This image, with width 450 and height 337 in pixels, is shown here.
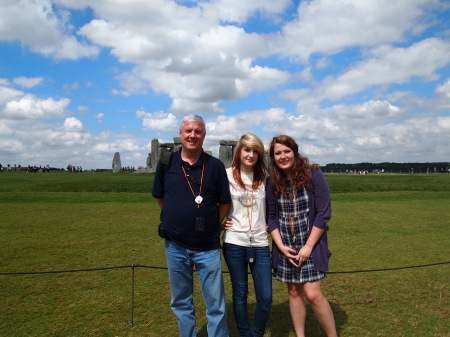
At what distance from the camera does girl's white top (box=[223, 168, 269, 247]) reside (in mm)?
3363

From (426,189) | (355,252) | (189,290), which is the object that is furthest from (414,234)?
(426,189)

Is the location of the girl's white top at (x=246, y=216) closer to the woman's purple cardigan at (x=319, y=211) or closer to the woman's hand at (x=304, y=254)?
the woman's purple cardigan at (x=319, y=211)

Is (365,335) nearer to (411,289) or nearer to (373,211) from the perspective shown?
(411,289)

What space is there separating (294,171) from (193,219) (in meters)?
1.04

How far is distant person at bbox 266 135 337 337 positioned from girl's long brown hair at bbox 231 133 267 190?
11 cm

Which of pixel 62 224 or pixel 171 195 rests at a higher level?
pixel 171 195

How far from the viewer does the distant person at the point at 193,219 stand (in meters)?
3.19

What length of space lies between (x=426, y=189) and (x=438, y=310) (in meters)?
18.5

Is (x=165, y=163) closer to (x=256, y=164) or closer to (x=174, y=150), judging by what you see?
(x=256, y=164)

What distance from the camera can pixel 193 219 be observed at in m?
3.16

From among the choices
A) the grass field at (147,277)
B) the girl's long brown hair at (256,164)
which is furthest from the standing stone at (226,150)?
the girl's long brown hair at (256,164)

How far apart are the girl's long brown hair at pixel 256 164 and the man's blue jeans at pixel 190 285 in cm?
71

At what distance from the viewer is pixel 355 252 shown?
732 cm

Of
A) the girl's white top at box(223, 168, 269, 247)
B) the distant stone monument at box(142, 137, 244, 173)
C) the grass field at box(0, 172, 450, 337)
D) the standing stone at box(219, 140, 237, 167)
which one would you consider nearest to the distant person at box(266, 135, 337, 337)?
the girl's white top at box(223, 168, 269, 247)
